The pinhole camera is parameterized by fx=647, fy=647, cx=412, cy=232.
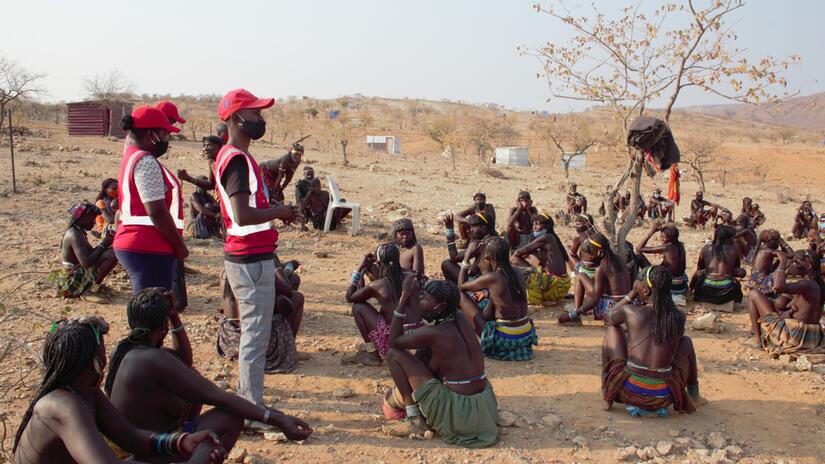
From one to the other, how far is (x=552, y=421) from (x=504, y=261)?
148cm

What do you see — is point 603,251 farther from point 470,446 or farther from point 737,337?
point 470,446

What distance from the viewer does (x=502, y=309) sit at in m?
5.55

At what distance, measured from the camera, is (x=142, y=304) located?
311 cm

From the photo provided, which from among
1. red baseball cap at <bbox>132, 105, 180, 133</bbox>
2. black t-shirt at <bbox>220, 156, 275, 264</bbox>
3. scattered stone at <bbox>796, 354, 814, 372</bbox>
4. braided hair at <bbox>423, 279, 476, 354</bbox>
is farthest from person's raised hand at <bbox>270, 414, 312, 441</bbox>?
scattered stone at <bbox>796, 354, 814, 372</bbox>

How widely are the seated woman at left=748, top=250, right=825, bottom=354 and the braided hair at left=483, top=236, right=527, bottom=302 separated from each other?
2.35 metres

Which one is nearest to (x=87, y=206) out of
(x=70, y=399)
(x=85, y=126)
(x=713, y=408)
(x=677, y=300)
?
(x=70, y=399)

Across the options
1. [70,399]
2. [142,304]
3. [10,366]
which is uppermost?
[142,304]

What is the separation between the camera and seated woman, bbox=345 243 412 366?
17.1ft

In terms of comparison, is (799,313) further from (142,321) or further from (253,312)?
(142,321)

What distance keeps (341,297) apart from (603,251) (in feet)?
9.74

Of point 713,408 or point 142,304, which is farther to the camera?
point 713,408

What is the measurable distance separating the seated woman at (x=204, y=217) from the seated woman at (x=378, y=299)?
4.83 metres

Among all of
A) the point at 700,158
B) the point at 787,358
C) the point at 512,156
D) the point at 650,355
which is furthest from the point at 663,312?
the point at 700,158

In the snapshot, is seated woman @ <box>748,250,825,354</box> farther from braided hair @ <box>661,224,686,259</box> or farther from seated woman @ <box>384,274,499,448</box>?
seated woman @ <box>384,274,499,448</box>
